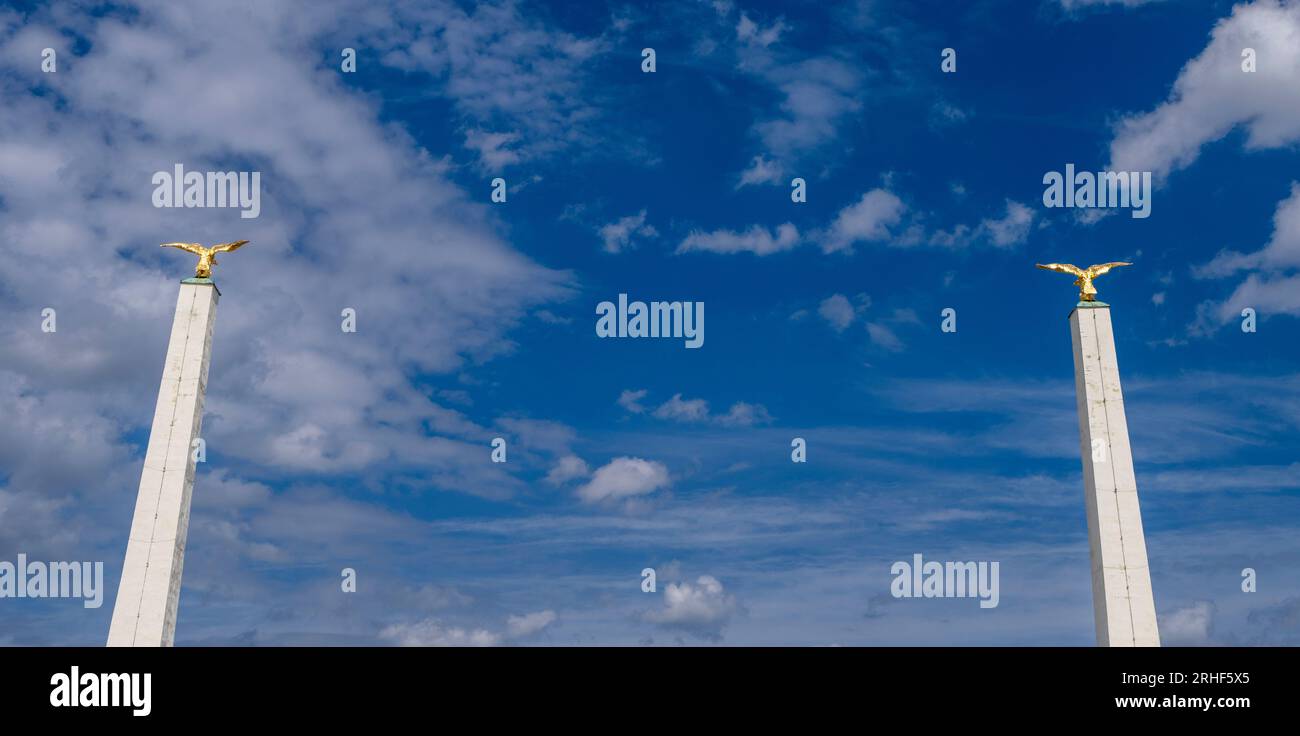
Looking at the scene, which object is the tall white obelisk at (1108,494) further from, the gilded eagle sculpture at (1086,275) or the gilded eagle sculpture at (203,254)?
the gilded eagle sculpture at (203,254)

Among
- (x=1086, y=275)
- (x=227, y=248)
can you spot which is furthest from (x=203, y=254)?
(x=1086, y=275)

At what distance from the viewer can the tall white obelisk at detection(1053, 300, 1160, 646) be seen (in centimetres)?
4181

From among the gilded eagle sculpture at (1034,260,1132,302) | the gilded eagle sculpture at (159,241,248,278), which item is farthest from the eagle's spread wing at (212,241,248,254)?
the gilded eagle sculpture at (1034,260,1132,302)

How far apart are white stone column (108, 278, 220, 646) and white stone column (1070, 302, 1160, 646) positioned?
3542 centimetres

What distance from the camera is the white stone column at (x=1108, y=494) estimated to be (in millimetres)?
41812

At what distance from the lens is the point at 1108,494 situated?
43.5 m

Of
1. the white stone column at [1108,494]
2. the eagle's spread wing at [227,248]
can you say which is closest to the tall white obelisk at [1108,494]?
the white stone column at [1108,494]

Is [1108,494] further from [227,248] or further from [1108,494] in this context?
[227,248]

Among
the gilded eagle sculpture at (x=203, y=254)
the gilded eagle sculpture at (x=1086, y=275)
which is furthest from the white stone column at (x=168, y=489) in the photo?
the gilded eagle sculpture at (x=1086, y=275)

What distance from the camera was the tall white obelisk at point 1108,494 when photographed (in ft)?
137
